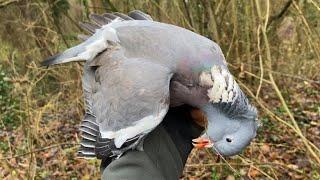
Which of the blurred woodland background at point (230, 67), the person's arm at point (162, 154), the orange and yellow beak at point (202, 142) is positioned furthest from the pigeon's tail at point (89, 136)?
the blurred woodland background at point (230, 67)

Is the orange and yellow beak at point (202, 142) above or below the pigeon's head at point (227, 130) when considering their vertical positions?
below

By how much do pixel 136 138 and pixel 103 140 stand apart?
9.8 inches

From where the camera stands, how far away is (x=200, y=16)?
215 inches

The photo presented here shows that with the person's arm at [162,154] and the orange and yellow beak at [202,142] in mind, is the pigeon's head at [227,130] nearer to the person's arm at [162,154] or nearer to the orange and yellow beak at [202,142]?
the orange and yellow beak at [202,142]

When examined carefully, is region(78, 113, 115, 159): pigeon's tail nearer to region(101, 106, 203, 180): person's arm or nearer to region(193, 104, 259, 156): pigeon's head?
region(101, 106, 203, 180): person's arm

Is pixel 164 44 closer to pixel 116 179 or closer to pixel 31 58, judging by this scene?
pixel 116 179

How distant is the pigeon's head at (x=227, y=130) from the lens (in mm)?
2340

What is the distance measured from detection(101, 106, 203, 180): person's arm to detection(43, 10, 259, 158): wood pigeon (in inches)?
2.5

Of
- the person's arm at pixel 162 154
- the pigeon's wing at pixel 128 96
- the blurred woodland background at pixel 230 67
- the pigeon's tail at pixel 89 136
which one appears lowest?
the blurred woodland background at pixel 230 67

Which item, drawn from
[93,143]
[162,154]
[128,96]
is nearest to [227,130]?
[162,154]

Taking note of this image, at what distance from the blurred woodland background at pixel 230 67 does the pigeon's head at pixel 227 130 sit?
1828 mm

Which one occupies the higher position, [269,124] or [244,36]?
[244,36]

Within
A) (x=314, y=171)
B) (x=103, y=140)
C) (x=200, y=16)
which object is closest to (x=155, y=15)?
(x=200, y=16)

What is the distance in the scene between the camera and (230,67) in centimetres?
474
